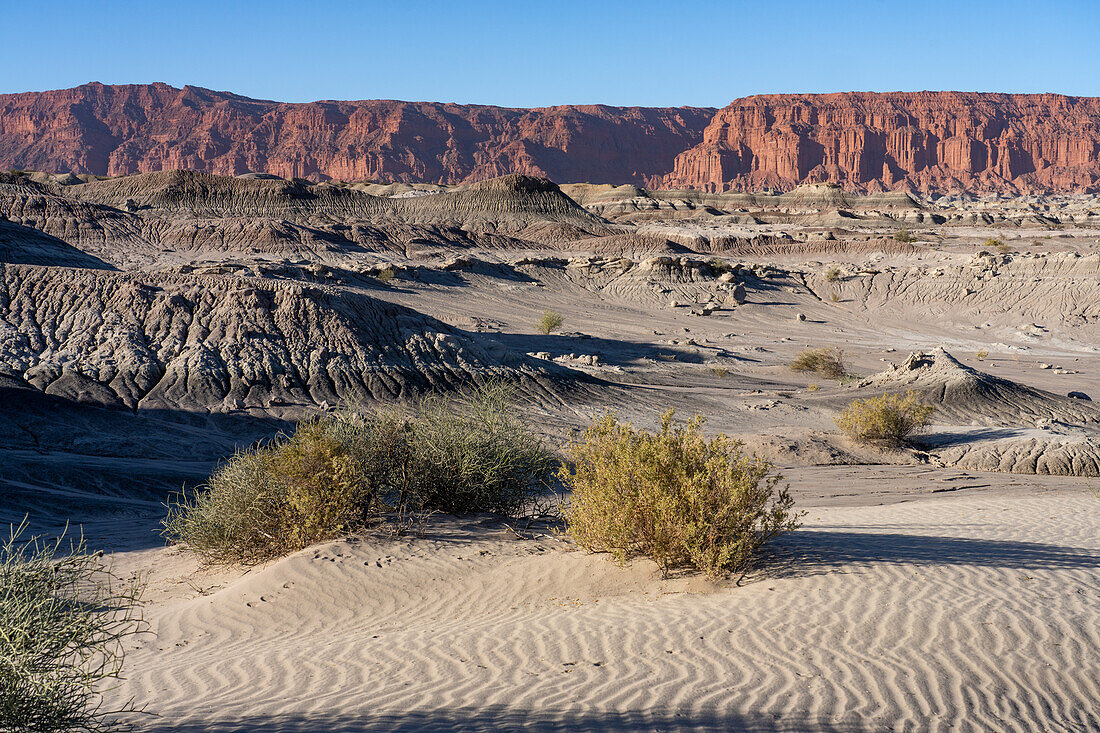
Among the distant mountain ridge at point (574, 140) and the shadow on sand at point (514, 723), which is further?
the distant mountain ridge at point (574, 140)

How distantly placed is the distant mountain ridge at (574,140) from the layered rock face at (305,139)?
275 millimetres

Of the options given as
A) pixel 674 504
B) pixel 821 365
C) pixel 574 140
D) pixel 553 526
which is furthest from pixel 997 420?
pixel 574 140

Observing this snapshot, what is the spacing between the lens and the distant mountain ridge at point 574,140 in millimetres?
147750

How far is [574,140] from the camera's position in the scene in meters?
162

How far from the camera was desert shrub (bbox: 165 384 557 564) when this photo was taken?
26.9 ft

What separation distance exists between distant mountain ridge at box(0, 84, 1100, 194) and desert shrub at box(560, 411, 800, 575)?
14198 centimetres

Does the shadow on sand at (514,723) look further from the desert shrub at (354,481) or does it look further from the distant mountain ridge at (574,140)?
the distant mountain ridge at (574,140)

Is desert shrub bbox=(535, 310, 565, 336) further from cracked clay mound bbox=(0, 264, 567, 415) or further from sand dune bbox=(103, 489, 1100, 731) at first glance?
sand dune bbox=(103, 489, 1100, 731)

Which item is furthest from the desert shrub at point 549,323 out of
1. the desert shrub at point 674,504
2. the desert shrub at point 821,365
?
the desert shrub at point 674,504

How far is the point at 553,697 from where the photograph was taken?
4980 millimetres

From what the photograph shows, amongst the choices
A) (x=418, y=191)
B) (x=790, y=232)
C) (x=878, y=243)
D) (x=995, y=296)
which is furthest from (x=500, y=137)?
(x=995, y=296)

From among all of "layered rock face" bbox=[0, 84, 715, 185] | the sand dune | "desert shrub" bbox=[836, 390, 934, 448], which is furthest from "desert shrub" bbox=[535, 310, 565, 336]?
"layered rock face" bbox=[0, 84, 715, 185]

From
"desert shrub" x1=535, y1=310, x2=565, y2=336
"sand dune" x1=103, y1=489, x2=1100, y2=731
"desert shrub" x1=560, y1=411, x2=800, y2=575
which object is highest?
"desert shrub" x1=535, y1=310, x2=565, y2=336


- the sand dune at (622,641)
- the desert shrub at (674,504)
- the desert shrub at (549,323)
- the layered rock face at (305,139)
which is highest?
the layered rock face at (305,139)
